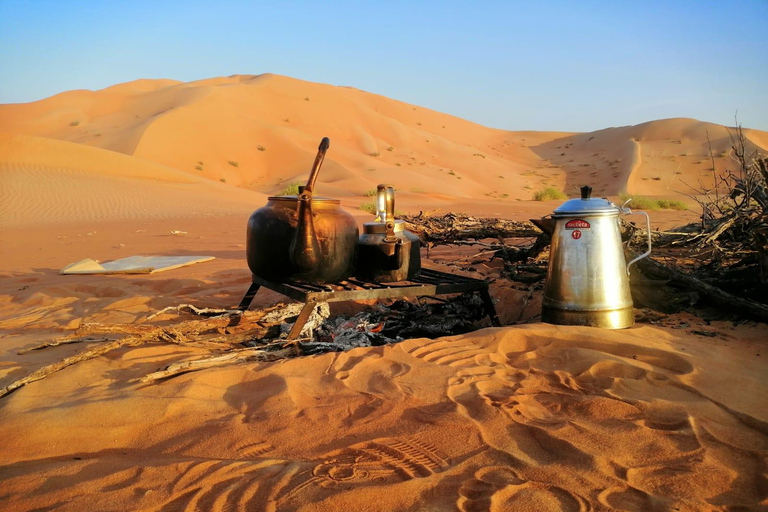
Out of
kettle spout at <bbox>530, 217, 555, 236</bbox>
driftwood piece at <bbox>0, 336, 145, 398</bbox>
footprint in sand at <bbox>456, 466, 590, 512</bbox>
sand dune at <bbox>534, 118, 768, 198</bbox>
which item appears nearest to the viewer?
footprint in sand at <bbox>456, 466, 590, 512</bbox>

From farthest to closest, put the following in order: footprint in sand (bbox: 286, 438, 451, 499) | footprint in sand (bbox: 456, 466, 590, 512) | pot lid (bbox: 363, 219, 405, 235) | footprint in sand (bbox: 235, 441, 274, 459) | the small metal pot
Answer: pot lid (bbox: 363, 219, 405, 235) → the small metal pot → footprint in sand (bbox: 235, 441, 274, 459) → footprint in sand (bbox: 286, 438, 451, 499) → footprint in sand (bbox: 456, 466, 590, 512)

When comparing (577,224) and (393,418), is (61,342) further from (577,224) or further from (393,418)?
(577,224)

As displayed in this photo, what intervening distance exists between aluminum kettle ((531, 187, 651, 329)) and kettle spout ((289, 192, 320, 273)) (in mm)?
1501

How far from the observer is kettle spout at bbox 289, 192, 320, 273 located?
3262 mm

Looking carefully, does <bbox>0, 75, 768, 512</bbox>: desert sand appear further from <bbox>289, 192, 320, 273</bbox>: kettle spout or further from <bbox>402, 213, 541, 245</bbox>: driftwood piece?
<bbox>289, 192, 320, 273</bbox>: kettle spout

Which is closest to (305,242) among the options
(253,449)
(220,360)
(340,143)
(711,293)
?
(220,360)

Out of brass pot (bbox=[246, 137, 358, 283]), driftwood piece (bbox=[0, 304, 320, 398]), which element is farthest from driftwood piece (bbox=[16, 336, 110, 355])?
brass pot (bbox=[246, 137, 358, 283])

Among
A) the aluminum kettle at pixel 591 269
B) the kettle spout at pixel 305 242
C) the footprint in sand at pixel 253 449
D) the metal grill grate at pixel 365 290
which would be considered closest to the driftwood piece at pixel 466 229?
the metal grill grate at pixel 365 290

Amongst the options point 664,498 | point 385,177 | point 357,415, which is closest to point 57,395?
point 357,415

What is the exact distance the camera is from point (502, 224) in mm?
5684

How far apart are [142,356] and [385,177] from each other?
28110mm

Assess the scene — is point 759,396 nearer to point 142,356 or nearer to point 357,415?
point 357,415

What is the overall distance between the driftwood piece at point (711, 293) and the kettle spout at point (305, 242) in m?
2.45

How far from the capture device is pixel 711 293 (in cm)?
373
